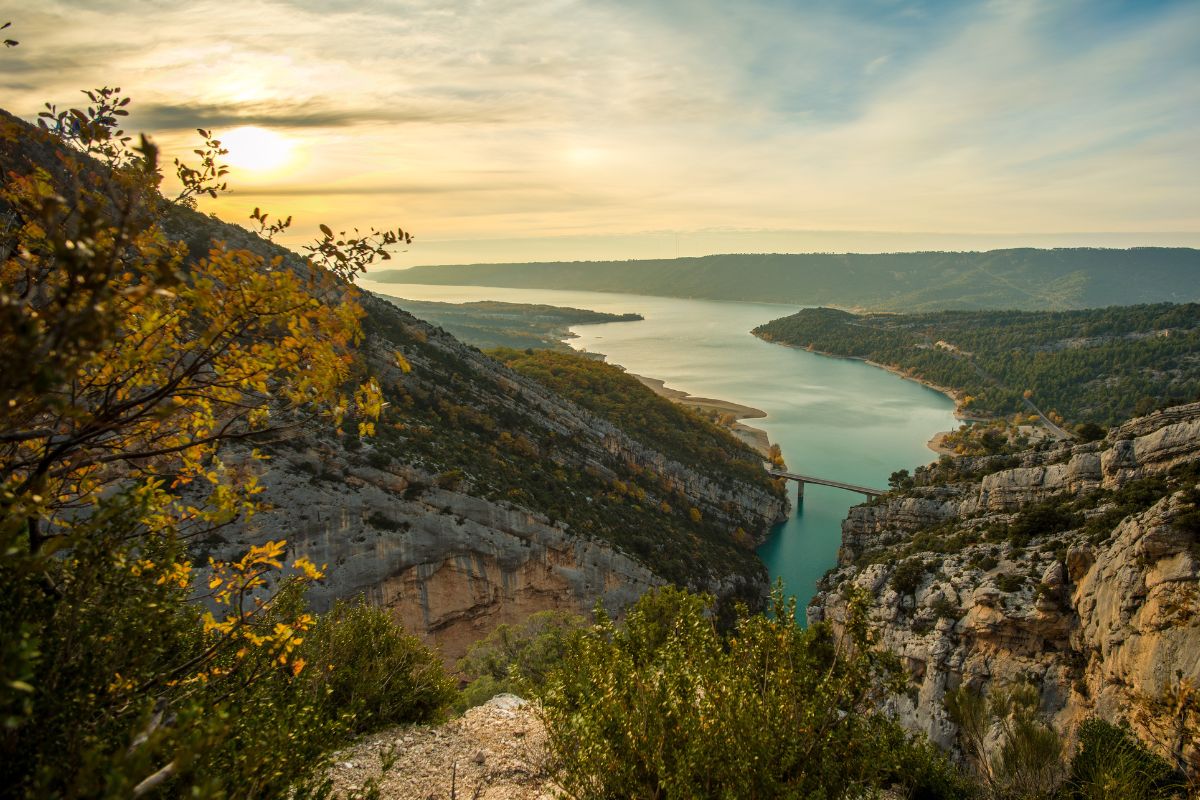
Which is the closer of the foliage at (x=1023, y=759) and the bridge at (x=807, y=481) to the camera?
the foliage at (x=1023, y=759)

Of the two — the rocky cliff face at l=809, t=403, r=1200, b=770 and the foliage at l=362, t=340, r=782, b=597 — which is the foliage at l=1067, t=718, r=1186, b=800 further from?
the foliage at l=362, t=340, r=782, b=597

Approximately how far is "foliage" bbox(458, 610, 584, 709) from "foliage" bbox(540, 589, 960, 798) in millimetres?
8264

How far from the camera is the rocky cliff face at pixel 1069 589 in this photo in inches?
474

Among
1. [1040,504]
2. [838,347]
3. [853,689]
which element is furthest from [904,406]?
[853,689]

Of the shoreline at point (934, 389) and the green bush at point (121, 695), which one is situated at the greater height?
the green bush at point (121, 695)

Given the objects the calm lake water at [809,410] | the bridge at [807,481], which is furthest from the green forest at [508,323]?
the bridge at [807,481]

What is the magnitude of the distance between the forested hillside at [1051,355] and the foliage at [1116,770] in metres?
58.3

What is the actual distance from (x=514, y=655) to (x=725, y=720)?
14.6m

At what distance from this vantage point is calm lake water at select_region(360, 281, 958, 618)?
159ft

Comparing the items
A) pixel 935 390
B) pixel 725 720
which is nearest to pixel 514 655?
pixel 725 720

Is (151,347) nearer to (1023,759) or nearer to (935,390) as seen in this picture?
(1023,759)

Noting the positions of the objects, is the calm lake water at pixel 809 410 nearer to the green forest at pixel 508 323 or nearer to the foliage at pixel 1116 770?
the green forest at pixel 508 323

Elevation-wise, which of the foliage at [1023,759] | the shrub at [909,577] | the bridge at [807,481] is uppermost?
the foliage at [1023,759]

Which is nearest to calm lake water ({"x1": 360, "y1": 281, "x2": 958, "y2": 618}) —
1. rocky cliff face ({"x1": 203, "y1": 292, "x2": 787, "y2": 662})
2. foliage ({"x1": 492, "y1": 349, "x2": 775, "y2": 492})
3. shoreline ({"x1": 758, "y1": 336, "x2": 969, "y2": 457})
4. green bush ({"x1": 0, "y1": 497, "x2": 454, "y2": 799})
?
shoreline ({"x1": 758, "y1": 336, "x2": 969, "y2": 457})
